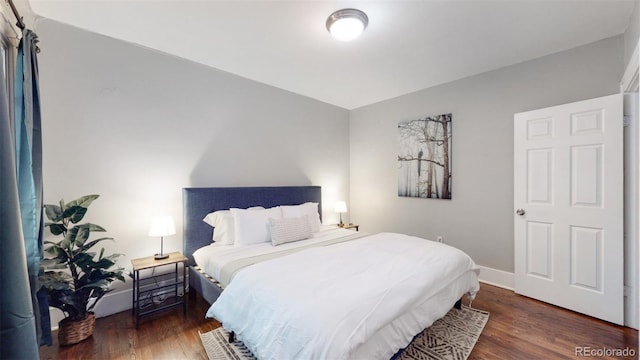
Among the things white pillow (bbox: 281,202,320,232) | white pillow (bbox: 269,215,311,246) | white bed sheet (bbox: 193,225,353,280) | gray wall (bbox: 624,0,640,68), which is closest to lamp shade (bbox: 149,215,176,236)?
white bed sheet (bbox: 193,225,353,280)

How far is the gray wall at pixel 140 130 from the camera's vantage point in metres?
2.25

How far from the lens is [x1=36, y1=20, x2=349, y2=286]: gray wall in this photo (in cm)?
225

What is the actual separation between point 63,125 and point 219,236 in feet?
5.57

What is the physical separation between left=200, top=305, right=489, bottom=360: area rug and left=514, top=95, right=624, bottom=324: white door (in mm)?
992

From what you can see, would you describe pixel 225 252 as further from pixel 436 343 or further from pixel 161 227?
pixel 436 343

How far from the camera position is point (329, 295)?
4.80 feet

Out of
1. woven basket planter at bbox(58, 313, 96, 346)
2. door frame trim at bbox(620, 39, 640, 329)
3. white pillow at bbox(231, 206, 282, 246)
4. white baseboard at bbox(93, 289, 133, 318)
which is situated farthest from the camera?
white pillow at bbox(231, 206, 282, 246)

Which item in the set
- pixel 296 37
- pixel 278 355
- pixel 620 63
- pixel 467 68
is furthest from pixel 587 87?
pixel 278 355

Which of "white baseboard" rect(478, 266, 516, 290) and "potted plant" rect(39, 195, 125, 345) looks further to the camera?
"white baseboard" rect(478, 266, 516, 290)

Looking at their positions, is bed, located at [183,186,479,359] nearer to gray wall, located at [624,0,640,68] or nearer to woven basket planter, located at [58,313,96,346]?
woven basket planter, located at [58,313,96,346]

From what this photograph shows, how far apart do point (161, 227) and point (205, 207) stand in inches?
21.2

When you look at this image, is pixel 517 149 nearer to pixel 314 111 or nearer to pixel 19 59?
pixel 314 111

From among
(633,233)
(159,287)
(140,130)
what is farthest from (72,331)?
(633,233)

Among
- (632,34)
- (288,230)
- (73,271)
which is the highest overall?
(632,34)
